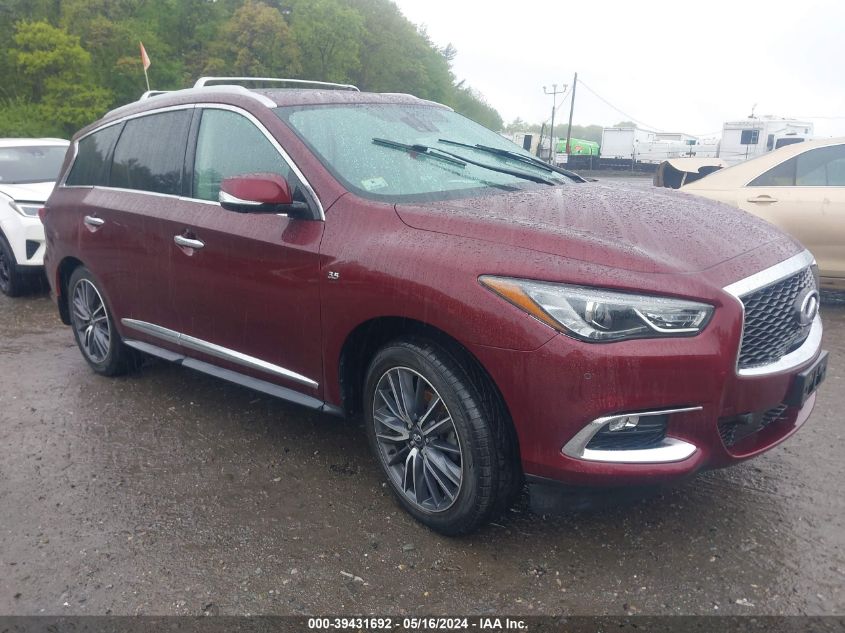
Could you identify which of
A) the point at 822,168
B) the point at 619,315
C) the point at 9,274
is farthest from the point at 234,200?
the point at 9,274

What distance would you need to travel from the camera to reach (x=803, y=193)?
21.1 ft

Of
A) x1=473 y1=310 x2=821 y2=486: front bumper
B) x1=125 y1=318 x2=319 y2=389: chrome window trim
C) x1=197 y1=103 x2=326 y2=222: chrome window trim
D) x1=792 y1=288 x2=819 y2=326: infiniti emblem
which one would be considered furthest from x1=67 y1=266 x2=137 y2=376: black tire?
x1=792 y1=288 x2=819 y2=326: infiniti emblem

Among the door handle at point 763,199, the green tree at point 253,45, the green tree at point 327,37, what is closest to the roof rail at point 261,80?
the door handle at point 763,199

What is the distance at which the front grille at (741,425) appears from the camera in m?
2.67

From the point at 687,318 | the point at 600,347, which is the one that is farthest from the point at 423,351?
the point at 687,318

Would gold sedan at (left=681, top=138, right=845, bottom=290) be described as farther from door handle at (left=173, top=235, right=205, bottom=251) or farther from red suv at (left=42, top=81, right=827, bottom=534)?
door handle at (left=173, top=235, right=205, bottom=251)

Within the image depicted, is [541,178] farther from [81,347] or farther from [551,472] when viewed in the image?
[81,347]

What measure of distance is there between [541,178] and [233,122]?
1.62m

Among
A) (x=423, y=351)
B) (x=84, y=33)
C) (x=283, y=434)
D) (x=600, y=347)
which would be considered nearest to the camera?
(x=600, y=347)

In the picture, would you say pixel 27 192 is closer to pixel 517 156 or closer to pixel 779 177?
pixel 517 156

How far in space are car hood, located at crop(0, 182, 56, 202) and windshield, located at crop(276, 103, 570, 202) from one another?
17.5ft

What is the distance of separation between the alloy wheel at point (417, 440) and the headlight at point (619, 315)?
0.65 metres

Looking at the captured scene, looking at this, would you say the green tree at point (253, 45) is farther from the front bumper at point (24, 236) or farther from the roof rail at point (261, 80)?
the roof rail at point (261, 80)

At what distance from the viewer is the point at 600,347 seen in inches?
97.8
